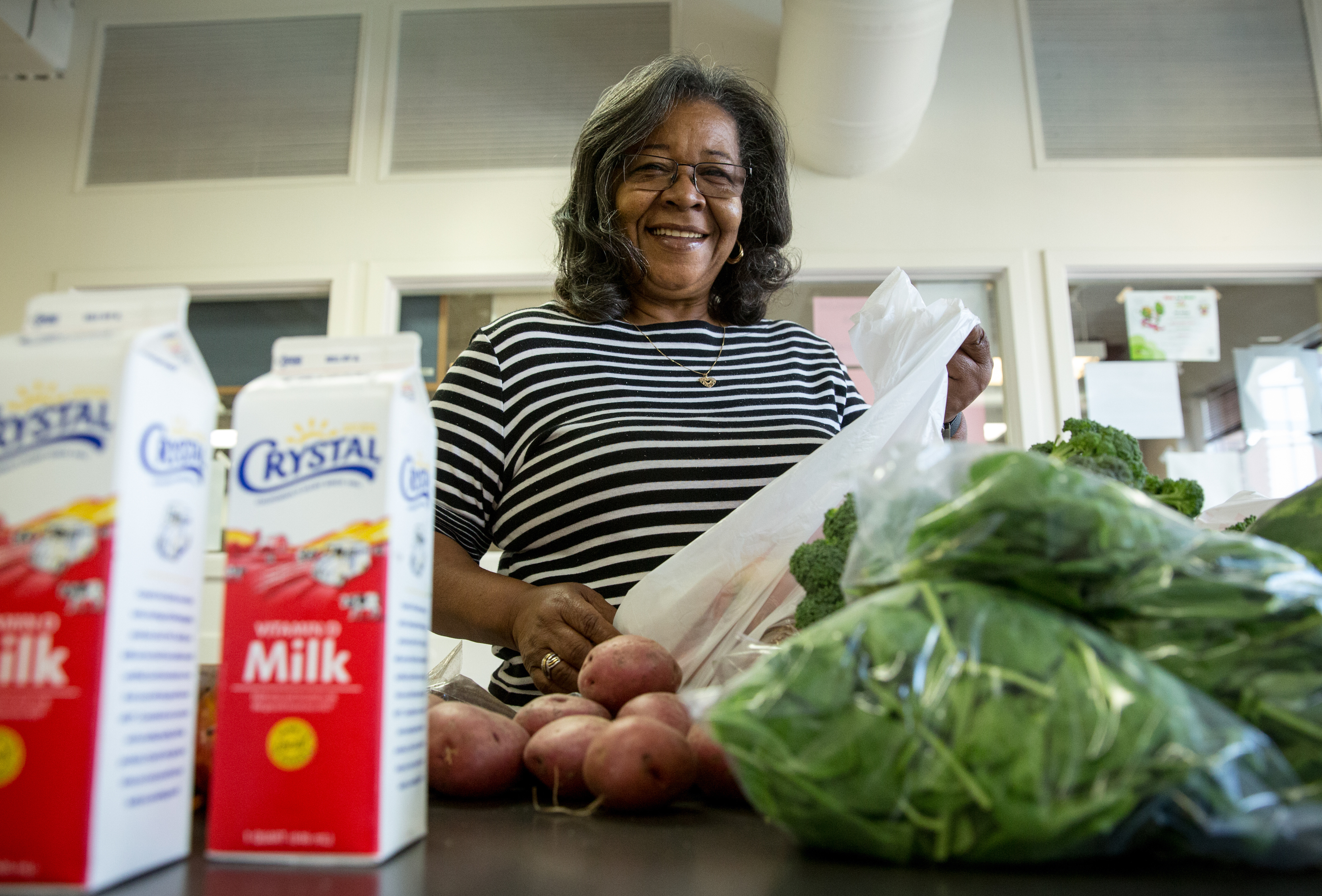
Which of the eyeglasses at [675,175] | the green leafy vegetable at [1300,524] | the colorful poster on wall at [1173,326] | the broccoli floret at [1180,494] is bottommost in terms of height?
the green leafy vegetable at [1300,524]

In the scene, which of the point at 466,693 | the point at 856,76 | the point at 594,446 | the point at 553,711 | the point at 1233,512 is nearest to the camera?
the point at 553,711

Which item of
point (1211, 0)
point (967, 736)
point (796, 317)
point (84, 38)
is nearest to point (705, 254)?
point (967, 736)

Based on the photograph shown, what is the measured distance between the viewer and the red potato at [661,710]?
1.90 ft

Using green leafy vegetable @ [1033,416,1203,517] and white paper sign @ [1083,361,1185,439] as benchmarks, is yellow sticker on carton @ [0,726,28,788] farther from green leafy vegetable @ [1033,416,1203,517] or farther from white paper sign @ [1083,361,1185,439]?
white paper sign @ [1083,361,1185,439]

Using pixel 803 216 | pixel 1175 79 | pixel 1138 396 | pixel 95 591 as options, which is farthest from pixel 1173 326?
pixel 95 591

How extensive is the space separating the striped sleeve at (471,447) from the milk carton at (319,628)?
0.72 metres

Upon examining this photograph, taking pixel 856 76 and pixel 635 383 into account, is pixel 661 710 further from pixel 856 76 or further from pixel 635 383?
pixel 856 76

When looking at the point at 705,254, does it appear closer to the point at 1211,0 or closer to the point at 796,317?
the point at 796,317

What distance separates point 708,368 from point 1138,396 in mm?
2255

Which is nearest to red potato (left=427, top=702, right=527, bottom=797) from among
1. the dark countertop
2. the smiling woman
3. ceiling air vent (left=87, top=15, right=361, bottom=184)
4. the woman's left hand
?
the dark countertop

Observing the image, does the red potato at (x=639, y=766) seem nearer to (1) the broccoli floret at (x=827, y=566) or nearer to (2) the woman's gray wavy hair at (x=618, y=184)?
(1) the broccoli floret at (x=827, y=566)

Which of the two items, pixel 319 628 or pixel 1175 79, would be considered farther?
pixel 1175 79

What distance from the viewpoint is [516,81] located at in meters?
3.10

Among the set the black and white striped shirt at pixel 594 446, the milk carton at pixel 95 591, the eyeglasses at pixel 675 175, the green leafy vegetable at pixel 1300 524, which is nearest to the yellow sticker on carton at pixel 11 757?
the milk carton at pixel 95 591
